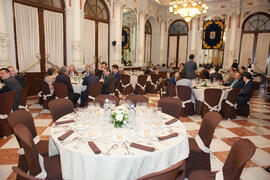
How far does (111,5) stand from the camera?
9.35m

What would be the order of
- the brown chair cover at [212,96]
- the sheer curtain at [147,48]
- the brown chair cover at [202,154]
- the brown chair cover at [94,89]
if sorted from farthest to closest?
1. the sheer curtain at [147,48]
2. the brown chair cover at [94,89]
3. the brown chair cover at [212,96]
4. the brown chair cover at [202,154]

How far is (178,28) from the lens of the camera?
1314 cm

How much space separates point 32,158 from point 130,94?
17.4 feet

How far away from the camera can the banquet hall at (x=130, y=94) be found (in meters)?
1.85

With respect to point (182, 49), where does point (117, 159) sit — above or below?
below

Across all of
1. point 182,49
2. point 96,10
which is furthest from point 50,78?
point 182,49

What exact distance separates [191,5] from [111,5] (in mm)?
3996

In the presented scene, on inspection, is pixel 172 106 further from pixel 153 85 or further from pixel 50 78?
pixel 153 85

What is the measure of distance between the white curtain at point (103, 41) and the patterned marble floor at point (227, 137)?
410 cm

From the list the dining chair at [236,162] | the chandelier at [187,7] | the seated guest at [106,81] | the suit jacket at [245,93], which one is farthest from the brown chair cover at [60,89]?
the chandelier at [187,7]

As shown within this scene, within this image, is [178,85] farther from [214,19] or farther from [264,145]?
[214,19]

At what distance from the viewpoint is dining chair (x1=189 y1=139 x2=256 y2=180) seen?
1.58 metres

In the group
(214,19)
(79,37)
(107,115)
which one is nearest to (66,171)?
(107,115)

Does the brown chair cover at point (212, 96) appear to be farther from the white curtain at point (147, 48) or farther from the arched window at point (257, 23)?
the white curtain at point (147, 48)
